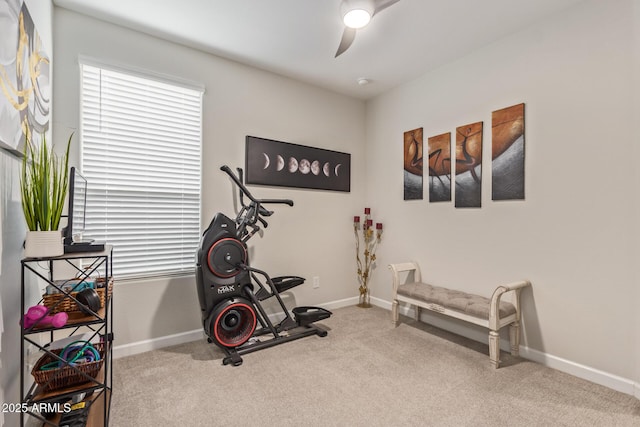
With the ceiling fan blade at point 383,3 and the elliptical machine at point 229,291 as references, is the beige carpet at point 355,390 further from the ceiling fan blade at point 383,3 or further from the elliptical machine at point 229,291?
the ceiling fan blade at point 383,3

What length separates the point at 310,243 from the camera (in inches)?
149

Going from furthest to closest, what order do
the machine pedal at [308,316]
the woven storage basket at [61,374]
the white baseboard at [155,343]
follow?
1. the machine pedal at [308,316]
2. the white baseboard at [155,343]
3. the woven storage basket at [61,374]

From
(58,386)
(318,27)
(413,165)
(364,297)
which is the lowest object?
(364,297)

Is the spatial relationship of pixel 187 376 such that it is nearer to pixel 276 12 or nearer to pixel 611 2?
pixel 276 12

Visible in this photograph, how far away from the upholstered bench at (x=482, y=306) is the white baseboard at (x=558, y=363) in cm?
12

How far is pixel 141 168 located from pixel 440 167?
114 inches

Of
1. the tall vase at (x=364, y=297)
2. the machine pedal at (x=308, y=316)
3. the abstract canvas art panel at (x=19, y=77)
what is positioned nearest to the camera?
the abstract canvas art panel at (x=19, y=77)

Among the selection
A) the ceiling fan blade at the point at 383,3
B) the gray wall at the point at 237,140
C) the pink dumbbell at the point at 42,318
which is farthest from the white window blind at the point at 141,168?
the ceiling fan blade at the point at 383,3

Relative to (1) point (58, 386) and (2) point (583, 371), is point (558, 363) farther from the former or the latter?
(1) point (58, 386)

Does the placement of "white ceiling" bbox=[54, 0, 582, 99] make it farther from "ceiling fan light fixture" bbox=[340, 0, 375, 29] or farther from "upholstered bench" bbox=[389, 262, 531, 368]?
"upholstered bench" bbox=[389, 262, 531, 368]

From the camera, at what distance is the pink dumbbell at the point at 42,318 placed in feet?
4.55

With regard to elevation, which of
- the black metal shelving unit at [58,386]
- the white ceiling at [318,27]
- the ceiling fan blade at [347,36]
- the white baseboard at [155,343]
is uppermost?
the white ceiling at [318,27]

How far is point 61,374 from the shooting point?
147 cm

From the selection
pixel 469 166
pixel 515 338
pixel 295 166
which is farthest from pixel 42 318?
pixel 469 166
